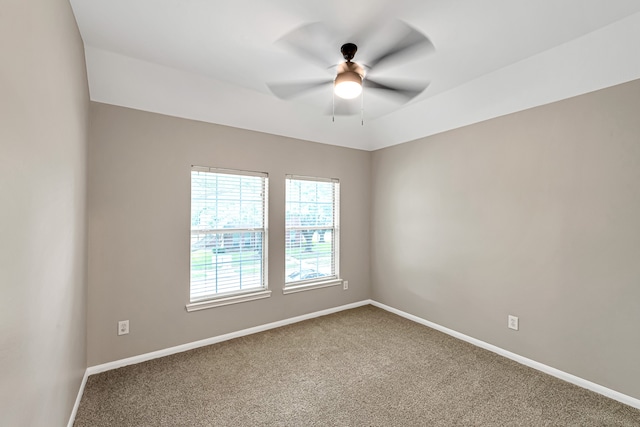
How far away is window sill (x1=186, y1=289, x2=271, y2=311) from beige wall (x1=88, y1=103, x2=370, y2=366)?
56 mm

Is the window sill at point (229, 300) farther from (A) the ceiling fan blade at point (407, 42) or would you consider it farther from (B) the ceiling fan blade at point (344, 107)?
(A) the ceiling fan blade at point (407, 42)

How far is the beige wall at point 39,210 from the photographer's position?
0.96m

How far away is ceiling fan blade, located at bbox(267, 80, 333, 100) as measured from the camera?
7.45ft

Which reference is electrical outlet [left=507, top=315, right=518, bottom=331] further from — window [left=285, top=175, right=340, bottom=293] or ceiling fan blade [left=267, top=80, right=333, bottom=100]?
ceiling fan blade [left=267, top=80, right=333, bottom=100]

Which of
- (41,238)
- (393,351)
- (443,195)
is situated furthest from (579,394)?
(41,238)

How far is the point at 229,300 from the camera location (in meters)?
3.24

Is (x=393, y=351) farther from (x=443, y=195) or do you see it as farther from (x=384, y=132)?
(x=384, y=132)

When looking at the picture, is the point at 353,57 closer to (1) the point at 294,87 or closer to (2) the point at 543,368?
(1) the point at 294,87

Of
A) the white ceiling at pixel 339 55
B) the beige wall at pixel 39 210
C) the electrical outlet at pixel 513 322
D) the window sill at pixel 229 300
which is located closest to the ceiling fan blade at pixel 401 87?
the white ceiling at pixel 339 55

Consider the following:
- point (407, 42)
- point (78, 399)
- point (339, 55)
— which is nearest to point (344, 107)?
point (339, 55)

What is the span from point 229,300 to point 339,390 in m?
1.51

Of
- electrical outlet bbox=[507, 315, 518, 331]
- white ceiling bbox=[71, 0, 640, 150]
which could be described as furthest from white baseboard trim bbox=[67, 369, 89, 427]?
electrical outlet bbox=[507, 315, 518, 331]

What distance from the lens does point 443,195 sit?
11.4ft

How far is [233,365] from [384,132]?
3203 millimetres
